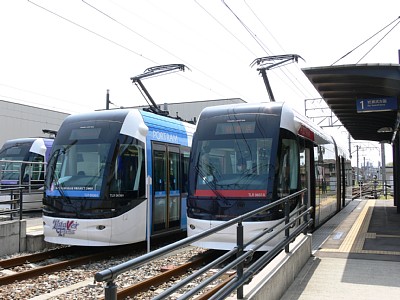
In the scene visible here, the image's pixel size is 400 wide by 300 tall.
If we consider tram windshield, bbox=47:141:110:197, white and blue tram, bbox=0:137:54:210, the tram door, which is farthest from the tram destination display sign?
white and blue tram, bbox=0:137:54:210

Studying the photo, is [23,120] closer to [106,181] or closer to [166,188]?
[166,188]

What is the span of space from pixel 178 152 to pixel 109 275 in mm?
8876

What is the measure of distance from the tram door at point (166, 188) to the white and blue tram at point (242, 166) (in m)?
1.55

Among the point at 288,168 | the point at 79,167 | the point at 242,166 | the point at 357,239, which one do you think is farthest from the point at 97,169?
the point at 357,239

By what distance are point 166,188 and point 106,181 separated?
204 cm

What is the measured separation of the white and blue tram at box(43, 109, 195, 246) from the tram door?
0.02 meters

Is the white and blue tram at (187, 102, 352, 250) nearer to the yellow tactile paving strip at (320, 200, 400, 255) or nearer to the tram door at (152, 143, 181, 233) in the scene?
the yellow tactile paving strip at (320, 200, 400, 255)

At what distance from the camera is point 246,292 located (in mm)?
4582

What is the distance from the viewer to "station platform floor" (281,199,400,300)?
5492 mm

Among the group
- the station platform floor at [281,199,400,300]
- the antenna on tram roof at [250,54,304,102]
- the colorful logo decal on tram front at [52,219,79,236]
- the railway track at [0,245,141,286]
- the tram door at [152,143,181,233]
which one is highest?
the antenna on tram roof at [250,54,304,102]

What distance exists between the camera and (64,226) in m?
9.21

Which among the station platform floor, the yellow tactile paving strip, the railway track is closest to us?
the station platform floor

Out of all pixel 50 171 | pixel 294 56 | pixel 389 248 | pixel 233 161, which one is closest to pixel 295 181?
pixel 233 161

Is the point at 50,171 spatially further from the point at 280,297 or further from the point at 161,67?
the point at 161,67
